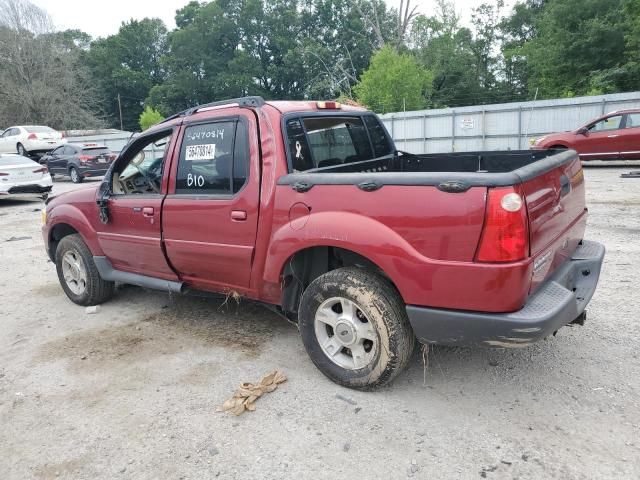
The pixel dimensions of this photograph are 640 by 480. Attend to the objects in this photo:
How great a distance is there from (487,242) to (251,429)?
65.2 inches

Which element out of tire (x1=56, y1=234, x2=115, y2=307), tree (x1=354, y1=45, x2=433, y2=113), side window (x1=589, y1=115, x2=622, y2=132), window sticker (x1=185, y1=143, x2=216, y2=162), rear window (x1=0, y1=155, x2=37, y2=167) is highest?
tree (x1=354, y1=45, x2=433, y2=113)

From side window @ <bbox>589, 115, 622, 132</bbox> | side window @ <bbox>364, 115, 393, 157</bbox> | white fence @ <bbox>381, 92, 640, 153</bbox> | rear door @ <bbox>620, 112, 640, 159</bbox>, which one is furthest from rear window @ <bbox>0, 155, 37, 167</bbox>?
rear door @ <bbox>620, 112, 640, 159</bbox>

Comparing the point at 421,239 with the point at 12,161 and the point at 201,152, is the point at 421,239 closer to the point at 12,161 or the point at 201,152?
the point at 201,152

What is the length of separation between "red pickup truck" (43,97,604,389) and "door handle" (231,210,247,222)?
1cm

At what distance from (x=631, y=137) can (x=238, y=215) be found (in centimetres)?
1335

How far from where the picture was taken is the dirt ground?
101 inches

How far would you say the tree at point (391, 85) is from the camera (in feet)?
109

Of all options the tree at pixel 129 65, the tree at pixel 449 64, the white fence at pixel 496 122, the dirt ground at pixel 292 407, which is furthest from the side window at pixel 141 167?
the tree at pixel 129 65

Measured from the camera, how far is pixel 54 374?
3693 mm

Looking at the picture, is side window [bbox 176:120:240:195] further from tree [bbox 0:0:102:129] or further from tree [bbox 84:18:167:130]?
tree [bbox 84:18:167:130]

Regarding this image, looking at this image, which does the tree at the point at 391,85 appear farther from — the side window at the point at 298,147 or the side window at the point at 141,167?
the side window at the point at 298,147

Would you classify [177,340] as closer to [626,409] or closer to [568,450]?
[568,450]

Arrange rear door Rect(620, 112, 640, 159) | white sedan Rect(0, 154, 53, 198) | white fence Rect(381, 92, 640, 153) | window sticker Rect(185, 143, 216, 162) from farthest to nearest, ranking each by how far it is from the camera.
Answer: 1. white fence Rect(381, 92, 640, 153)
2. rear door Rect(620, 112, 640, 159)
3. white sedan Rect(0, 154, 53, 198)
4. window sticker Rect(185, 143, 216, 162)

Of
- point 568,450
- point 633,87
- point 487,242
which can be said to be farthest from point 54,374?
point 633,87
